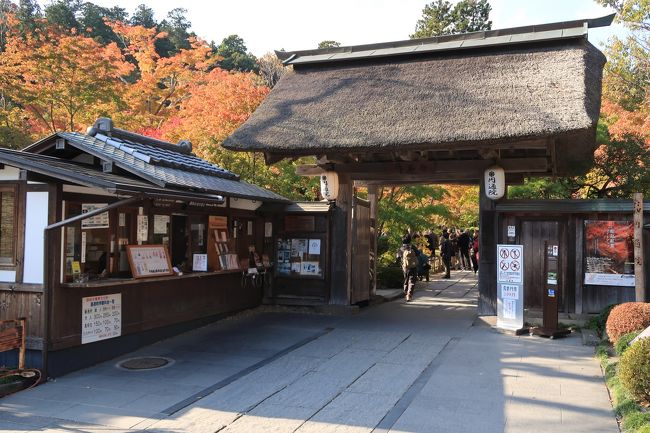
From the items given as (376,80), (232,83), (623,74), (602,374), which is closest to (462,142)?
(376,80)

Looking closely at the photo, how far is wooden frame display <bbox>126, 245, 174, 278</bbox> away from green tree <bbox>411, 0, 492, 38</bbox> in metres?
30.6

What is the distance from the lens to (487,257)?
11.7 meters

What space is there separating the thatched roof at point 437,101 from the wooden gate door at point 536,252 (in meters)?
2.03

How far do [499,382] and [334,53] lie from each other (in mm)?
10254

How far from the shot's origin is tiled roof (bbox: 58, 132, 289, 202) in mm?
8586

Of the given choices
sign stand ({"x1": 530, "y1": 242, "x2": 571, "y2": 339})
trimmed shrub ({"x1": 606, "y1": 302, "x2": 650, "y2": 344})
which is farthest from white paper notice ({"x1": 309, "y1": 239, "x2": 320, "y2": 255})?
trimmed shrub ({"x1": 606, "y1": 302, "x2": 650, "y2": 344})

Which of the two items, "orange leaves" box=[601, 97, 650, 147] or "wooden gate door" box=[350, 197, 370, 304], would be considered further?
"orange leaves" box=[601, 97, 650, 147]

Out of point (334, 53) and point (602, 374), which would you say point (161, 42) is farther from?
point (602, 374)

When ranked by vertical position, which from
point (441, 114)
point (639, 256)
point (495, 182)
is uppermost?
point (441, 114)

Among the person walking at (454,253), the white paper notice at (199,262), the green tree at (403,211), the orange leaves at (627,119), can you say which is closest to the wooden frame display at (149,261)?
the white paper notice at (199,262)

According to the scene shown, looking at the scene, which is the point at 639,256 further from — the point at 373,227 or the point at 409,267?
the point at 373,227

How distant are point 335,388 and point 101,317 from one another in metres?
3.75

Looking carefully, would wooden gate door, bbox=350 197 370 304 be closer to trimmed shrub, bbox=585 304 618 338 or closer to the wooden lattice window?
trimmed shrub, bbox=585 304 618 338

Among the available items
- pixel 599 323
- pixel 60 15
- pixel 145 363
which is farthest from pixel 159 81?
pixel 599 323
